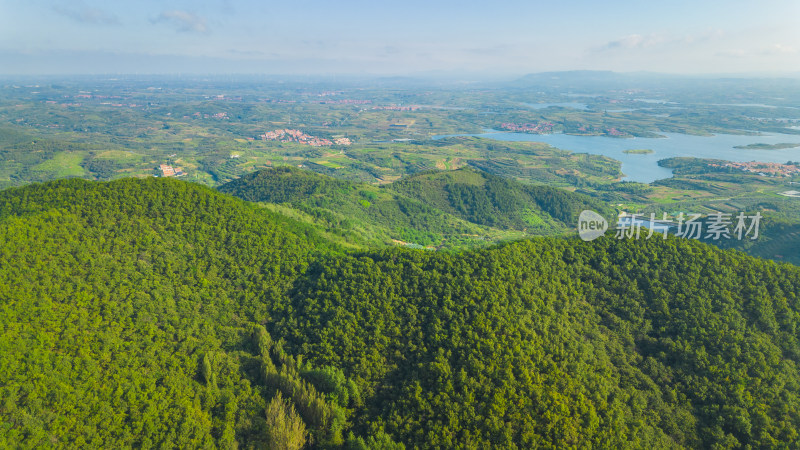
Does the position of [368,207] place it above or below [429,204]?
above

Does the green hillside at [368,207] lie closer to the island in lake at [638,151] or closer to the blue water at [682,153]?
the blue water at [682,153]

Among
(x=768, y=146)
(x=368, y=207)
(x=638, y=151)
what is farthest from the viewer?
(x=638, y=151)

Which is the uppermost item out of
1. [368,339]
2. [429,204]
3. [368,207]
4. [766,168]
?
[766,168]

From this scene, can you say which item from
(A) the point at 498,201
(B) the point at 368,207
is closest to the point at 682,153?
(A) the point at 498,201

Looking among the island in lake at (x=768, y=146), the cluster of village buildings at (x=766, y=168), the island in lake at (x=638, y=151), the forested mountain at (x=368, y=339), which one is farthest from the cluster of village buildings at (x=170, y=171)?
the island in lake at (x=768, y=146)

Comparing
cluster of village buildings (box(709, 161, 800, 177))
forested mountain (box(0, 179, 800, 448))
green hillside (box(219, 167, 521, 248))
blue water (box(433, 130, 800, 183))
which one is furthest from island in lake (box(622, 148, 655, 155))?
forested mountain (box(0, 179, 800, 448))

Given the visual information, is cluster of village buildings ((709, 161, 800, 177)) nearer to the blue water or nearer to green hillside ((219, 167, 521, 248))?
the blue water

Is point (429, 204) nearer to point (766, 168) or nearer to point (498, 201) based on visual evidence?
point (498, 201)

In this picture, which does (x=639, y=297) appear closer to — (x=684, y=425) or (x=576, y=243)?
(x=576, y=243)
